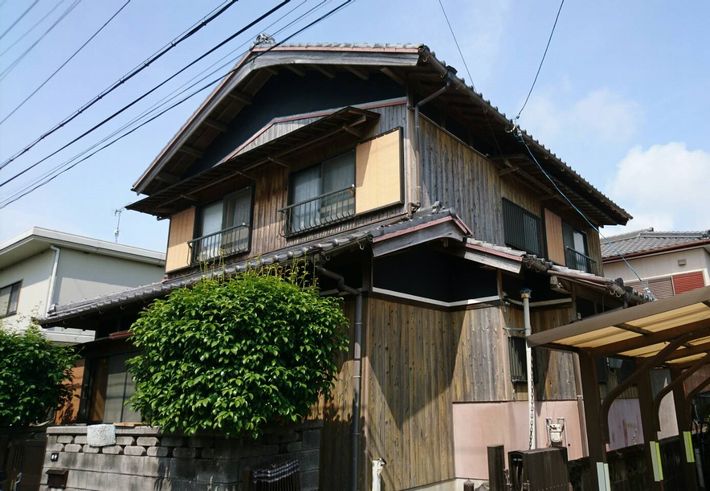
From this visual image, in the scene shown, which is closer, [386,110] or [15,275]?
[386,110]

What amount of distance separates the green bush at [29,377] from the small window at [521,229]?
9.93m

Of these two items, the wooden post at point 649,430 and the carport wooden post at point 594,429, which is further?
the wooden post at point 649,430

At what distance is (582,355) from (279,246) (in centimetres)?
690

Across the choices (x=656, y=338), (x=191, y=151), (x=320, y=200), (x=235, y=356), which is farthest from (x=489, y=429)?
(x=191, y=151)

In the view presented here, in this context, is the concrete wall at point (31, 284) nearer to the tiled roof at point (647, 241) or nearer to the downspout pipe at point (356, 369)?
the downspout pipe at point (356, 369)

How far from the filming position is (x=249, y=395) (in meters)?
5.62

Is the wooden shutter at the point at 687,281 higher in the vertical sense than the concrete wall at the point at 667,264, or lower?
lower

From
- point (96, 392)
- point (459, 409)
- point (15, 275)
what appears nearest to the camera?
point (459, 409)

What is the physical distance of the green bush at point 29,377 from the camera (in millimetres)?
10273

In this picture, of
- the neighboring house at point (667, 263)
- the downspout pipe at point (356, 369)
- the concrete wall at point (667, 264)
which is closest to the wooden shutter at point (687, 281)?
the neighboring house at point (667, 263)

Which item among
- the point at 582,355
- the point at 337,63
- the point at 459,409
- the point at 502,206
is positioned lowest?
the point at 459,409

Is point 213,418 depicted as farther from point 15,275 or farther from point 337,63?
point 15,275

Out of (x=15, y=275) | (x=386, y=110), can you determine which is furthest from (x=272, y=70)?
(x=15, y=275)

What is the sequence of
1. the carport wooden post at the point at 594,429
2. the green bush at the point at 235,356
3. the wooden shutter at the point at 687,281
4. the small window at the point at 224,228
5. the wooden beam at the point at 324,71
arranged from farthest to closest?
the wooden shutter at the point at 687,281
the small window at the point at 224,228
the wooden beam at the point at 324,71
the green bush at the point at 235,356
the carport wooden post at the point at 594,429
